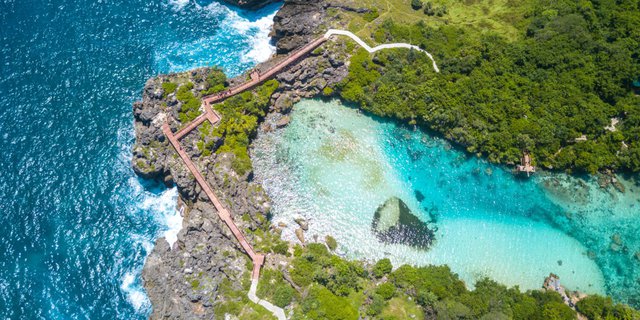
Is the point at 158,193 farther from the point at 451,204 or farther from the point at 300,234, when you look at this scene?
the point at 451,204

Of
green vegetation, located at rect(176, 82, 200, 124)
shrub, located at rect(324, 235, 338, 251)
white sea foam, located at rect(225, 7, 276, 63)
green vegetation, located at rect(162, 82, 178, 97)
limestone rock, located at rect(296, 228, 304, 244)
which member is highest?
white sea foam, located at rect(225, 7, 276, 63)

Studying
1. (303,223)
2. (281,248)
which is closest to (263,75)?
(303,223)

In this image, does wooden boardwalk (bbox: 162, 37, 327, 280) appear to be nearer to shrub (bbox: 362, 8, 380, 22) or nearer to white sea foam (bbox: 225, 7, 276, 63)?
white sea foam (bbox: 225, 7, 276, 63)

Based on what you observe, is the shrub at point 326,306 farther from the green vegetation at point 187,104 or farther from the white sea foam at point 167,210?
the green vegetation at point 187,104

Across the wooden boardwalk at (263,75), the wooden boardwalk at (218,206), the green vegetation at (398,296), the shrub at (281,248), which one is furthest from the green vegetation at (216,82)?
the green vegetation at (398,296)

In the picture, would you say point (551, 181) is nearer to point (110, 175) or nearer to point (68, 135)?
point (110, 175)

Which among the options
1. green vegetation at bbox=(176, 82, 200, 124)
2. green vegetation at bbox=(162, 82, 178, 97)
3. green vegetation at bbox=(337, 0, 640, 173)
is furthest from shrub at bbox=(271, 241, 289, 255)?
green vegetation at bbox=(162, 82, 178, 97)
